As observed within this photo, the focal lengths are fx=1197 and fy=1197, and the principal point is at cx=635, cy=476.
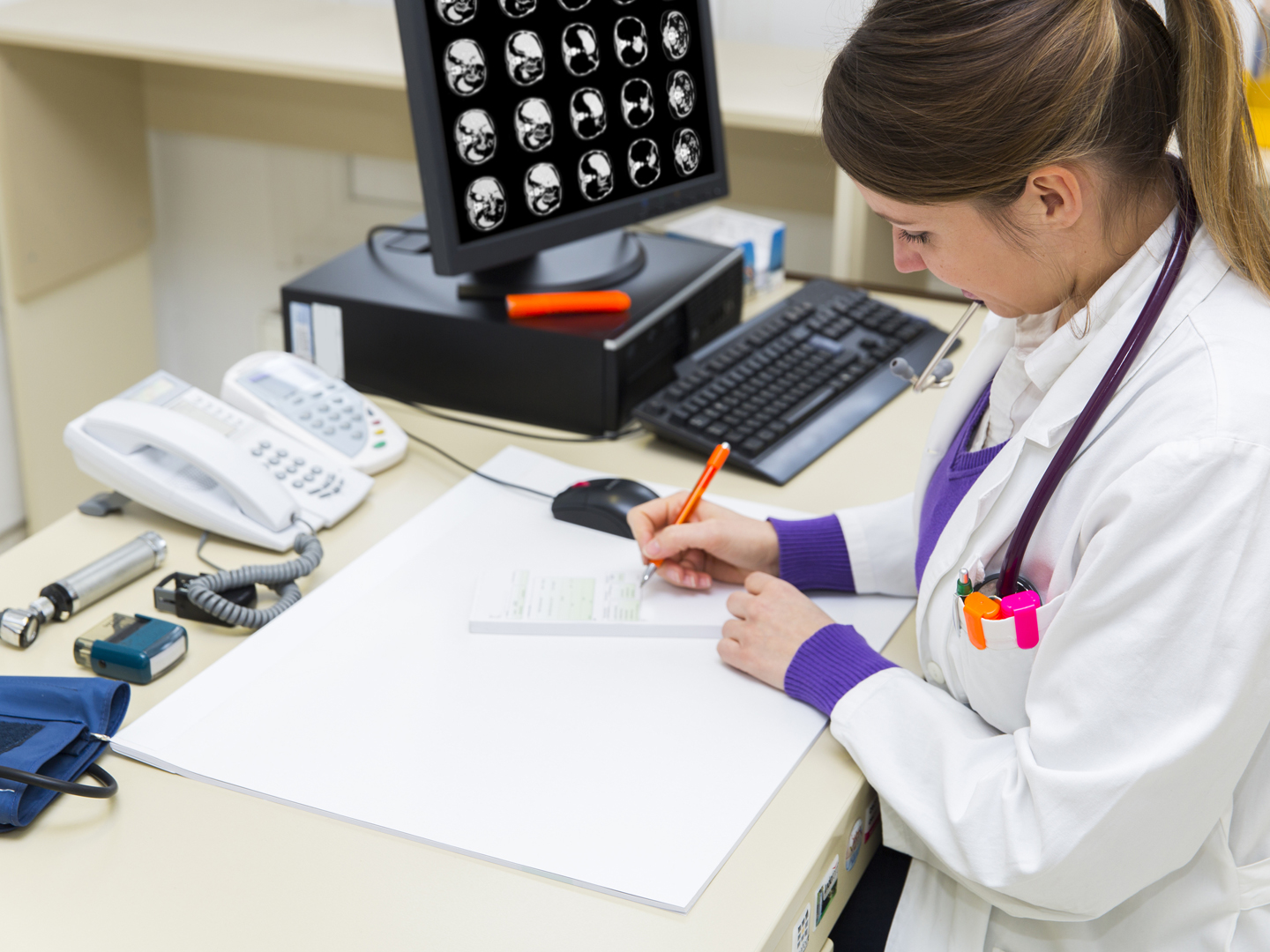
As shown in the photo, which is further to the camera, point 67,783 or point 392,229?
point 392,229

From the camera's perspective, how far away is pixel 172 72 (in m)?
2.29

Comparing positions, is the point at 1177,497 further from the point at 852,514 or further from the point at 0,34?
the point at 0,34

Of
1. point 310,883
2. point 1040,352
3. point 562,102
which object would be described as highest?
point 562,102

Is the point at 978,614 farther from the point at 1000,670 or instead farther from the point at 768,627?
the point at 768,627

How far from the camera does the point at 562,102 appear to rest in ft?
4.25

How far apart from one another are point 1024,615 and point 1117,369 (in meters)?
0.17

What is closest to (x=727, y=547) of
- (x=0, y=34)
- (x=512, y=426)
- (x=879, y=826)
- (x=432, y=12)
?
(x=879, y=826)

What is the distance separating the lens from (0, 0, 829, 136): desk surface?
5.63 ft

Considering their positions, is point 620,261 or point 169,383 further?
point 620,261

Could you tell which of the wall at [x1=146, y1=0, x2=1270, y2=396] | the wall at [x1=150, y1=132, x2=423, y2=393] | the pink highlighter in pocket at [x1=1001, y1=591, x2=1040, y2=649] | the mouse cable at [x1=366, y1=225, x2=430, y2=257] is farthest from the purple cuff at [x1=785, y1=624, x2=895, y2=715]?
the wall at [x1=150, y1=132, x2=423, y2=393]

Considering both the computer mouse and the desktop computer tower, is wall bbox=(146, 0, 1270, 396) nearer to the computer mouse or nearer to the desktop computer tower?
the desktop computer tower

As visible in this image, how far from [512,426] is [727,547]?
379 mm

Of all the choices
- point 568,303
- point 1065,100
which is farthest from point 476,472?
point 1065,100

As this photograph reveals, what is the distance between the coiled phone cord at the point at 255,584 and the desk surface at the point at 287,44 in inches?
35.7
